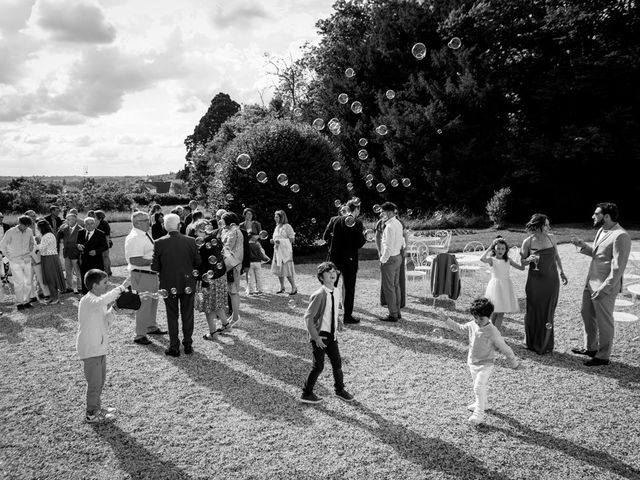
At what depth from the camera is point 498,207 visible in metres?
26.0

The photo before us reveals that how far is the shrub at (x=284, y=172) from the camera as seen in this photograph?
1758cm

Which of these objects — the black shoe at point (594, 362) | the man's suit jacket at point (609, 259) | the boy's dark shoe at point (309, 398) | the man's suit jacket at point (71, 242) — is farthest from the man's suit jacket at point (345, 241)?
the man's suit jacket at point (71, 242)

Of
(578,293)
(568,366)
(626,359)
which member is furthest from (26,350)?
(578,293)

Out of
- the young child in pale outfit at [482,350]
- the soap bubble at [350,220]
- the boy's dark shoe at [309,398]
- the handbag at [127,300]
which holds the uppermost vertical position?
the soap bubble at [350,220]

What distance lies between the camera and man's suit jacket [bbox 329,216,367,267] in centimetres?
879

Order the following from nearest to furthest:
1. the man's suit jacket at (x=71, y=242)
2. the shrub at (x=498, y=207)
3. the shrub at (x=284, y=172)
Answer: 1. the man's suit jacket at (x=71, y=242)
2. the shrub at (x=284, y=172)
3. the shrub at (x=498, y=207)

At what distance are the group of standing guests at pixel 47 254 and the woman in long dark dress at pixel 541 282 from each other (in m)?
8.49

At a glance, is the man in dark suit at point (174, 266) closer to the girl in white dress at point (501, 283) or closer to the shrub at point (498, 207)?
the girl in white dress at point (501, 283)

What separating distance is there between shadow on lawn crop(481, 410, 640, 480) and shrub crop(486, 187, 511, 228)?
21.8 meters

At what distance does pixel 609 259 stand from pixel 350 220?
13.0ft

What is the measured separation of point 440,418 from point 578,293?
7.35m

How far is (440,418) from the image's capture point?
17.9 ft

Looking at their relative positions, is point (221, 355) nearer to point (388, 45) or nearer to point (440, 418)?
point (440, 418)

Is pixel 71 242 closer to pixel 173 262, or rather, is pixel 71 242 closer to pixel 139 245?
pixel 139 245
